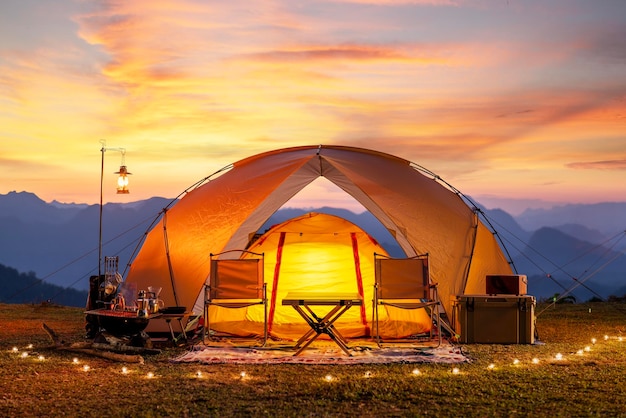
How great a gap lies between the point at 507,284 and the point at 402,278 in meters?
1.48

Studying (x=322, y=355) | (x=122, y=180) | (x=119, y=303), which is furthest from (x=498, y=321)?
(x=122, y=180)

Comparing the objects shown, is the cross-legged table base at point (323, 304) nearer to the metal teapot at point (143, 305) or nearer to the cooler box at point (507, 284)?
the metal teapot at point (143, 305)

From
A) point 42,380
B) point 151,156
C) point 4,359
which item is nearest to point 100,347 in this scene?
point 4,359

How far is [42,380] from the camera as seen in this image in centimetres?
656

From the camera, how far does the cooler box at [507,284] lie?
9125mm

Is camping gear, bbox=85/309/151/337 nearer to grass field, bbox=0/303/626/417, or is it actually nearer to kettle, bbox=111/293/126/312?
kettle, bbox=111/293/126/312

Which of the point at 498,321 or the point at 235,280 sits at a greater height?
the point at 235,280

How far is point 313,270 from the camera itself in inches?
412

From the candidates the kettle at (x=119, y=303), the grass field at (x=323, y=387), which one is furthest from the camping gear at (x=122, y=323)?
the grass field at (x=323, y=387)

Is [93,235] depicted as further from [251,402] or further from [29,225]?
[251,402]

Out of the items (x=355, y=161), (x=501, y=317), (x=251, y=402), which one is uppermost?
(x=355, y=161)

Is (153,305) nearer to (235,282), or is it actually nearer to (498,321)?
(235,282)

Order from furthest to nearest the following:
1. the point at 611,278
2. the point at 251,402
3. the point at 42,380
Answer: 1. the point at 611,278
2. the point at 42,380
3. the point at 251,402

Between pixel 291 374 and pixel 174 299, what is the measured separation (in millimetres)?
2814
